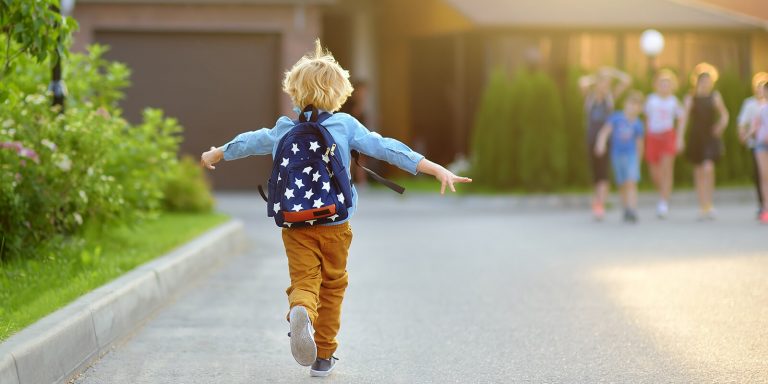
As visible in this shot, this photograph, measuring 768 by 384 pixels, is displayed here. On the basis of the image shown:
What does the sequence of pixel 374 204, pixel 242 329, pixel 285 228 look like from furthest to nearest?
pixel 374 204 → pixel 242 329 → pixel 285 228

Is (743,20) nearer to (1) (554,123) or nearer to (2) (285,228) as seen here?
(1) (554,123)

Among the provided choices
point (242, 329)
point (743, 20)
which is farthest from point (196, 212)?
point (743, 20)

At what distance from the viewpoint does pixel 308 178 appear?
538 centimetres

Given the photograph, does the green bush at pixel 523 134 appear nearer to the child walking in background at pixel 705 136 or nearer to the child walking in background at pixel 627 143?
the child walking in background at pixel 705 136

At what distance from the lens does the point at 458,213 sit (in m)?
17.0

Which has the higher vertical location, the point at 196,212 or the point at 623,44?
the point at 623,44

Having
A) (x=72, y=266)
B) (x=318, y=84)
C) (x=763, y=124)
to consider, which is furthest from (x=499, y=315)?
(x=763, y=124)

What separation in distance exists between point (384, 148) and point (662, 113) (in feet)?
34.2

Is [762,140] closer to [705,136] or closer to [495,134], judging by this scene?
[705,136]

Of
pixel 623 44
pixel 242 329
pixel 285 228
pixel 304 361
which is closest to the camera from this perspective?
pixel 304 361

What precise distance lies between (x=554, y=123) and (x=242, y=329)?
500 inches

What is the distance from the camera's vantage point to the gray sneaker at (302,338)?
203 inches

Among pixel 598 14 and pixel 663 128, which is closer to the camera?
pixel 663 128

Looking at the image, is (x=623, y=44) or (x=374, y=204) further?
(x=623, y=44)
